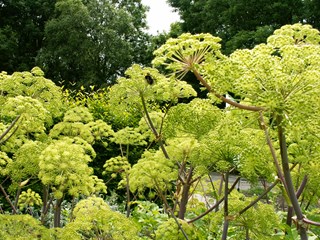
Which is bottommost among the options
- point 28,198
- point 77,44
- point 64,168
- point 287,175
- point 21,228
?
point 21,228

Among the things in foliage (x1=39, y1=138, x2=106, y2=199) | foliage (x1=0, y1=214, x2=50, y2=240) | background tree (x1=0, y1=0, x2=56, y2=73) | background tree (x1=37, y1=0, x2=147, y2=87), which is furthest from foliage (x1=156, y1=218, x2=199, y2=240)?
background tree (x1=0, y1=0, x2=56, y2=73)

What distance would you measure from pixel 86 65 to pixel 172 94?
38.3 m

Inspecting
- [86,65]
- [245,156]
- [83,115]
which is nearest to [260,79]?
[245,156]

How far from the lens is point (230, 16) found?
36531 millimetres

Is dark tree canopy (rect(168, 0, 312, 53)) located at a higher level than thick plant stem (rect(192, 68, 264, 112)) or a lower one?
higher

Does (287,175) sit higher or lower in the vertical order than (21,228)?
higher

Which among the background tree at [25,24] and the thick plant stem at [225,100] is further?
the background tree at [25,24]

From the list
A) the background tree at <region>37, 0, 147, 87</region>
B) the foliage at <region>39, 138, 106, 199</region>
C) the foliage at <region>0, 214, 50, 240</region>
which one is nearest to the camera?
the foliage at <region>0, 214, 50, 240</region>

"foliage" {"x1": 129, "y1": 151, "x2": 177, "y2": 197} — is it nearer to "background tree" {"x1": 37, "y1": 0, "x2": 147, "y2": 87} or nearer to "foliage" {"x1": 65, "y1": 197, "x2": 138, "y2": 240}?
"foliage" {"x1": 65, "y1": 197, "x2": 138, "y2": 240}

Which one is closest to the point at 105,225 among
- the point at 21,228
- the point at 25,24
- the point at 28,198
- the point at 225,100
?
the point at 21,228

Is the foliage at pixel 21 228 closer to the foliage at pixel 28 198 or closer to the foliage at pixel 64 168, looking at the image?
the foliage at pixel 64 168

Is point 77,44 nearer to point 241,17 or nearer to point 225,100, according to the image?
point 241,17

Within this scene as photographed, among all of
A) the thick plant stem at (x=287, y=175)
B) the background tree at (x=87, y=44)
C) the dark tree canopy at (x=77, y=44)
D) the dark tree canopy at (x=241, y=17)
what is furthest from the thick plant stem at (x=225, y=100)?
the dark tree canopy at (x=77, y=44)

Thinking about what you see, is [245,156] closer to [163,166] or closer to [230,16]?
[163,166]
